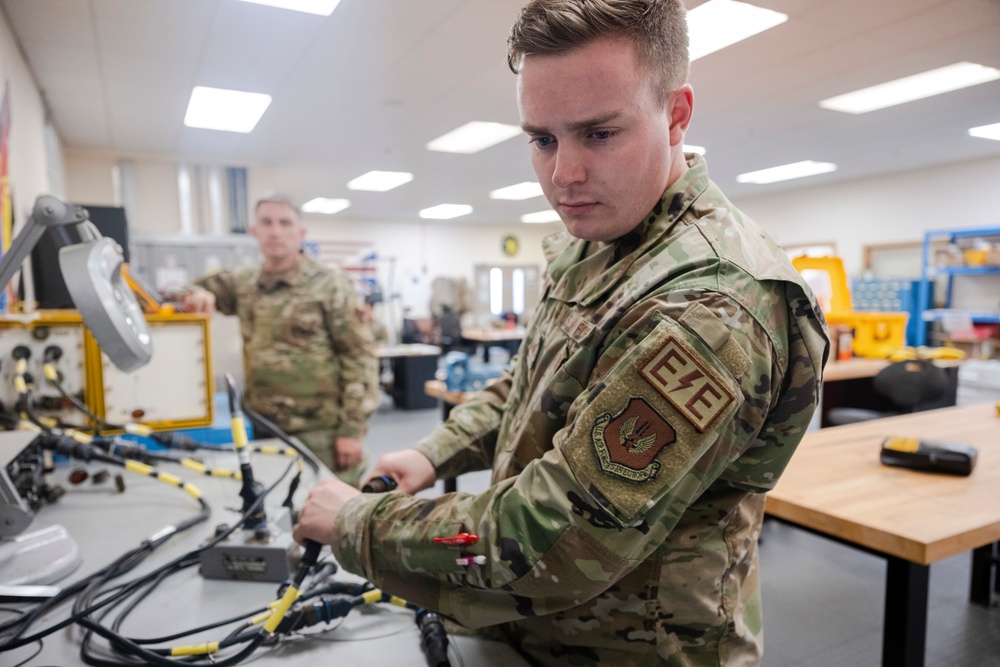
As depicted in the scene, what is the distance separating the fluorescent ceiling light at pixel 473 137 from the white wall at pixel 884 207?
2.55 metres

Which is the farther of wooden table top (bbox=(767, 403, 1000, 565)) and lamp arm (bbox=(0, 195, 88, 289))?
wooden table top (bbox=(767, 403, 1000, 565))

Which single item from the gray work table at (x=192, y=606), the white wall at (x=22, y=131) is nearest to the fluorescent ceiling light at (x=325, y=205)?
the white wall at (x=22, y=131)

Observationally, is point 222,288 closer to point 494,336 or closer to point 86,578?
point 86,578

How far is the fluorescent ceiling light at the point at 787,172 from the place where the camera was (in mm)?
6598

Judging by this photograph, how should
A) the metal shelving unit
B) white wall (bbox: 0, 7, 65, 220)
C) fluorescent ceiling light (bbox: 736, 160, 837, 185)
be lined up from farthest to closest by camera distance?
fluorescent ceiling light (bbox: 736, 160, 837, 185) < the metal shelving unit < white wall (bbox: 0, 7, 65, 220)

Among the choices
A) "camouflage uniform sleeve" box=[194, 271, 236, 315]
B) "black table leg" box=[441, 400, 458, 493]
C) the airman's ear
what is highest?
the airman's ear

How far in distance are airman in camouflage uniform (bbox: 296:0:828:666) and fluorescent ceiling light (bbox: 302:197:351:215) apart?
849 cm

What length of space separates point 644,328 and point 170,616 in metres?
0.86

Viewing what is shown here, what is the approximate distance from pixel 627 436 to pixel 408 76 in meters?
3.70

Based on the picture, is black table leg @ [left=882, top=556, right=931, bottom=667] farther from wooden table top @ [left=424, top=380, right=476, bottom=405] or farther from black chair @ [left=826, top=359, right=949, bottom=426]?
black chair @ [left=826, top=359, right=949, bottom=426]

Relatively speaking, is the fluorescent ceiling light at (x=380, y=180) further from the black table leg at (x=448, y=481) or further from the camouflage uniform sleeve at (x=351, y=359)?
the camouflage uniform sleeve at (x=351, y=359)

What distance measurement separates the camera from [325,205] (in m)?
9.26

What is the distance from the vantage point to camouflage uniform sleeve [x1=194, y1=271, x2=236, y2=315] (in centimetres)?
256

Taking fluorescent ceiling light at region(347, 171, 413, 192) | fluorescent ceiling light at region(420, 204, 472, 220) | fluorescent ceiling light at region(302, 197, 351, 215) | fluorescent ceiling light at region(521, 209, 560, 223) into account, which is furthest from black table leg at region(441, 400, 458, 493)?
fluorescent ceiling light at region(521, 209, 560, 223)
